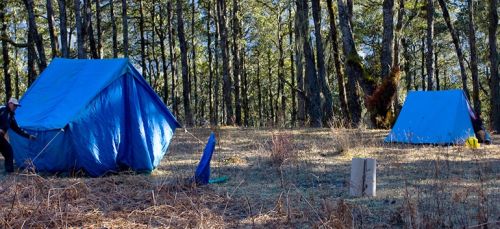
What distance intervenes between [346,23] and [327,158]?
290 inches

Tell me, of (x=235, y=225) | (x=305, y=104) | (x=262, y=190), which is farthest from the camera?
(x=305, y=104)

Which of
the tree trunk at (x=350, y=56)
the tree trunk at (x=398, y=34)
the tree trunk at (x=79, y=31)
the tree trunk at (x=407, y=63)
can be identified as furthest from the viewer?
the tree trunk at (x=407, y=63)

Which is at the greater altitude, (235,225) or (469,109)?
(469,109)

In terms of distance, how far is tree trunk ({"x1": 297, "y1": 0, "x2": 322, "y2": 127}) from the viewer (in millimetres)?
17516

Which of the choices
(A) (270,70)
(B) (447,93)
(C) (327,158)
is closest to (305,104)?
(B) (447,93)

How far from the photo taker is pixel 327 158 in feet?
30.2

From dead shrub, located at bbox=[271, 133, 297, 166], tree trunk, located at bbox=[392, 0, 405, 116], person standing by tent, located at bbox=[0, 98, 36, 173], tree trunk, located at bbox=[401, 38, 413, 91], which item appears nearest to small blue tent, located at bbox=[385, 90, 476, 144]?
dead shrub, located at bbox=[271, 133, 297, 166]

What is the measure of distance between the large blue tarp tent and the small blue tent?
19.5 feet

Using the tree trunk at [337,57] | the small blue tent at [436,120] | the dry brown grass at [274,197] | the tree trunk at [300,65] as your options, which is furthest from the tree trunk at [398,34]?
the dry brown grass at [274,197]

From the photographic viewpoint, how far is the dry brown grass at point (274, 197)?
4535 millimetres

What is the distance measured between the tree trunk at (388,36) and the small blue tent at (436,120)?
8.51 ft

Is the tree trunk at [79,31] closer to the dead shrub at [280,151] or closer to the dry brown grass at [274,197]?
the dry brown grass at [274,197]

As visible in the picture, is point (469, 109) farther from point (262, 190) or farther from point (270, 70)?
point (270, 70)

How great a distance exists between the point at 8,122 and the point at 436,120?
924 cm
